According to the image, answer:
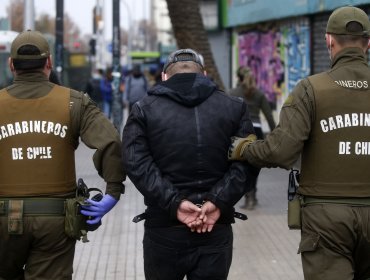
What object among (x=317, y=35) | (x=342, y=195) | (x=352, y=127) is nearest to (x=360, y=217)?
(x=342, y=195)

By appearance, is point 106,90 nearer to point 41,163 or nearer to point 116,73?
point 116,73

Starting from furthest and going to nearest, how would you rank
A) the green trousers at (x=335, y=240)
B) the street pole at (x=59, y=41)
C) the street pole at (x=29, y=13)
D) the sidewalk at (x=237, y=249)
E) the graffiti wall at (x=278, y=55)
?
the street pole at (x=29, y=13), the street pole at (x=59, y=41), the graffiti wall at (x=278, y=55), the sidewalk at (x=237, y=249), the green trousers at (x=335, y=240)

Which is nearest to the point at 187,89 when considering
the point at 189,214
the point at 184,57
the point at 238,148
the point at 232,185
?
the point at 184,57

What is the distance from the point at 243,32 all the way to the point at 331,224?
19819mm

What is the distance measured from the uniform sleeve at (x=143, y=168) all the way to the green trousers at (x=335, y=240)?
713 millimetres

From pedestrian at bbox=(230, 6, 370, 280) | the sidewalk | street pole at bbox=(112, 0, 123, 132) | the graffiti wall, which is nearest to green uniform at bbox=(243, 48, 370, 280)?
pedestrian at bbox=(230, 6, 370, 280)

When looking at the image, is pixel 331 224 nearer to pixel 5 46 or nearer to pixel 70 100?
pixel 70 100

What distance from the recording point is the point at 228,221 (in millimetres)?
4609

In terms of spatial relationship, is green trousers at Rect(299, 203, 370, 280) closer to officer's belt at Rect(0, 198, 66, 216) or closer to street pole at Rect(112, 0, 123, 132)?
officer's belt at Rect(0, 198, 66, 216)

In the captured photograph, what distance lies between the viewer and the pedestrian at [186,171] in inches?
176

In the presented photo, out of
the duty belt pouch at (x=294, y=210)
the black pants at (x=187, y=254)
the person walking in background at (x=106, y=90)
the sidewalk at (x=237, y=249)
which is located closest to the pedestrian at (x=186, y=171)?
the black pants at (x=187, y=254)

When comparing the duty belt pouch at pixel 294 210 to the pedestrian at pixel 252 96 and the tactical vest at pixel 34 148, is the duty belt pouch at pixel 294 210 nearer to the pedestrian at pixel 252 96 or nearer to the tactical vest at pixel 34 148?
the tactical vest at pixel 34 148

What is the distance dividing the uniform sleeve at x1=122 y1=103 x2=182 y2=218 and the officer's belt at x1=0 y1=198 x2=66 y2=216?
46 centimetres

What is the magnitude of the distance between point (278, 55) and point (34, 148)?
16.9 m
